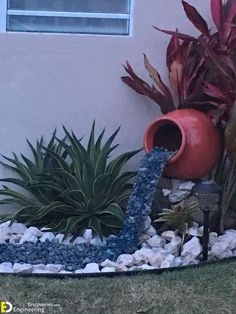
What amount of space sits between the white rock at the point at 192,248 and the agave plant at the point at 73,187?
1.87ft

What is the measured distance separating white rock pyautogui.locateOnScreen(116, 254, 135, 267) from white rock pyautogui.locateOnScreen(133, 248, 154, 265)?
0.11ft

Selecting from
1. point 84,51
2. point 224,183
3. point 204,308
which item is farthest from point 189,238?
point 84,51

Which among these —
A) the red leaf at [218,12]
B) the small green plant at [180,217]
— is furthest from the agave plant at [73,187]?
the red leaf at [218,12]

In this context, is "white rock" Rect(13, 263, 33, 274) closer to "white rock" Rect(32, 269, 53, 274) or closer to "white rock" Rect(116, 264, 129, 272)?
"white rock" Rect(32, 269, 53, 274)

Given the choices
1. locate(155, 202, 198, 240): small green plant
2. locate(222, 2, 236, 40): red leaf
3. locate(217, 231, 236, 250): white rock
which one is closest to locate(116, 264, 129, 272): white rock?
locate(155, 202, 198, 240): small green plant

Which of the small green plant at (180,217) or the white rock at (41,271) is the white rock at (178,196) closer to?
the small green plant at (180,217)

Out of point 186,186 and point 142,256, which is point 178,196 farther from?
point 142,256

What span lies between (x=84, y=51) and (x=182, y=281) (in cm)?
236

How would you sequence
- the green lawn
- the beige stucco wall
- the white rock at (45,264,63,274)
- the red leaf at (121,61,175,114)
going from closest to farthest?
the green lawn
the white rock at (45,264,63,274)
the red leaf at (121,61,175,114)
the beige stucco wall

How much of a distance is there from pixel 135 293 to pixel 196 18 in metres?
2.47

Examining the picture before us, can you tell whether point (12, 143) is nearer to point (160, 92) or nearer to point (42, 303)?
point (160, 92)

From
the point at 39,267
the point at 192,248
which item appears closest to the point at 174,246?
the point at 192,248

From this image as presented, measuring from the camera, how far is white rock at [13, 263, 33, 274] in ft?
15.3

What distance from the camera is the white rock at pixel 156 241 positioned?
5168mm
